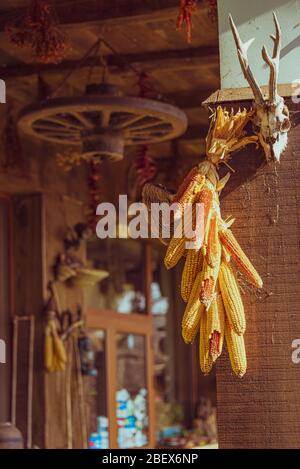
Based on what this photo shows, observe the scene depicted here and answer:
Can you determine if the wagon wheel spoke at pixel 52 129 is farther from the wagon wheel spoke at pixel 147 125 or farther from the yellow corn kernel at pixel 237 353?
the yellow corn kernel at pixel 237 353

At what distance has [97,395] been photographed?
8.00 meters

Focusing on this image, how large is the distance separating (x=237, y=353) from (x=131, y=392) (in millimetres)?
5918

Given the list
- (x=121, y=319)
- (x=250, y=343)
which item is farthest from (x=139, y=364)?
(x=250, y=343)

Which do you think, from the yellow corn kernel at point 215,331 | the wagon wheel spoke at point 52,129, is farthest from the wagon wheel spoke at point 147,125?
the yellow corn kernel at point 215,331

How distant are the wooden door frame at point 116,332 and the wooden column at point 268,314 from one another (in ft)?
15.5

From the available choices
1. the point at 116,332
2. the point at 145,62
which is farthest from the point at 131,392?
the point at 145,62

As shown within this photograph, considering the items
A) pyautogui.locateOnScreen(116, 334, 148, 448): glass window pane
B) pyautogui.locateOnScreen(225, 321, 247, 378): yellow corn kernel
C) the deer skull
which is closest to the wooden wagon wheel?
the deer skull

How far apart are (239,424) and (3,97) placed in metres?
3.61

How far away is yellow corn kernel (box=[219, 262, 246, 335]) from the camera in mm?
2926

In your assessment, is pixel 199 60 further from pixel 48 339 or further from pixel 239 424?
pixel 239 424

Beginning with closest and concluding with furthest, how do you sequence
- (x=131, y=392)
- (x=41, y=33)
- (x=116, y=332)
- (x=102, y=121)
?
(x=41, y=33) < (x=102, y=121) < (x=116, y=332) < (x=131, y=392)

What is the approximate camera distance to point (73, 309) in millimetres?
7309

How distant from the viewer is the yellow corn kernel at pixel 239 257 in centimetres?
299

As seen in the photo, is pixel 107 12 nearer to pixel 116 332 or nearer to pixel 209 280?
pixel 209 280
